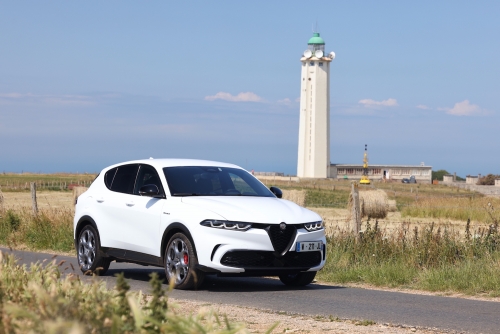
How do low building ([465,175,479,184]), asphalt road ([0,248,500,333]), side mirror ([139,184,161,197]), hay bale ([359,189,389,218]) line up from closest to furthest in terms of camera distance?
asphalt road ([0,248,500,333])
side mirror ([139,184,161,197])
hay bale ([359,189,389,218])
low building ([465,175,479,184])

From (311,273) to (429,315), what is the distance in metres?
2.83

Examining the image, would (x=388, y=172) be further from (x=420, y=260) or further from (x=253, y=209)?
(x=253, y=209)

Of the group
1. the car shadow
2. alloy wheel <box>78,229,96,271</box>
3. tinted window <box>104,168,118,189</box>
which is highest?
tinted window <box>104,168,118,189</box>

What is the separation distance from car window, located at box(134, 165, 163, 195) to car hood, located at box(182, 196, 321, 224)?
1.06 metres

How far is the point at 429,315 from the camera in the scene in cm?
960

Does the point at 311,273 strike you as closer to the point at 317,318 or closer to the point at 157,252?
the point at 157,252

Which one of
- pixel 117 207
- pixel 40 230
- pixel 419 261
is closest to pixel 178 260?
pixel 117 207

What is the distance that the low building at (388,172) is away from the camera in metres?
121

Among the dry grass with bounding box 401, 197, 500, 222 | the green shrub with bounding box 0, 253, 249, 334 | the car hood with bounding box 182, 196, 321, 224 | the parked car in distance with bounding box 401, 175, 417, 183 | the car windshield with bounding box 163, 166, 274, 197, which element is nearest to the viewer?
the green shrub with bounding box 0, 253, 249, 334

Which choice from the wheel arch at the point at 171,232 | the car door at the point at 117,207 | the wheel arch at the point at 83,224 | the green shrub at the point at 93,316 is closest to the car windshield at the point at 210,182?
the wheel arch at the point at 171,232

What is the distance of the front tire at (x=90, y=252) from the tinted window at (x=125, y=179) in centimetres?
78

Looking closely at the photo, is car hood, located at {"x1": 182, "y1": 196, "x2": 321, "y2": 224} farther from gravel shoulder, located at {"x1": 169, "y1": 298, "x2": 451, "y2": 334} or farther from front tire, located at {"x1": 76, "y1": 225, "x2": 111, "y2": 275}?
front tire, located at {"x1": 76, "y1": 225, "x2": 111, "y2": 275}

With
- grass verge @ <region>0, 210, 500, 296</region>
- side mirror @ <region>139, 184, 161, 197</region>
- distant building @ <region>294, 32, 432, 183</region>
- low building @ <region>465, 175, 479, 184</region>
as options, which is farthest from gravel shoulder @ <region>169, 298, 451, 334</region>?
low building @ <region>465, 175, 479, 184</region>

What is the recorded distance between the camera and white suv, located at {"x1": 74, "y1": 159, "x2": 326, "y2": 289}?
11.2 metres
